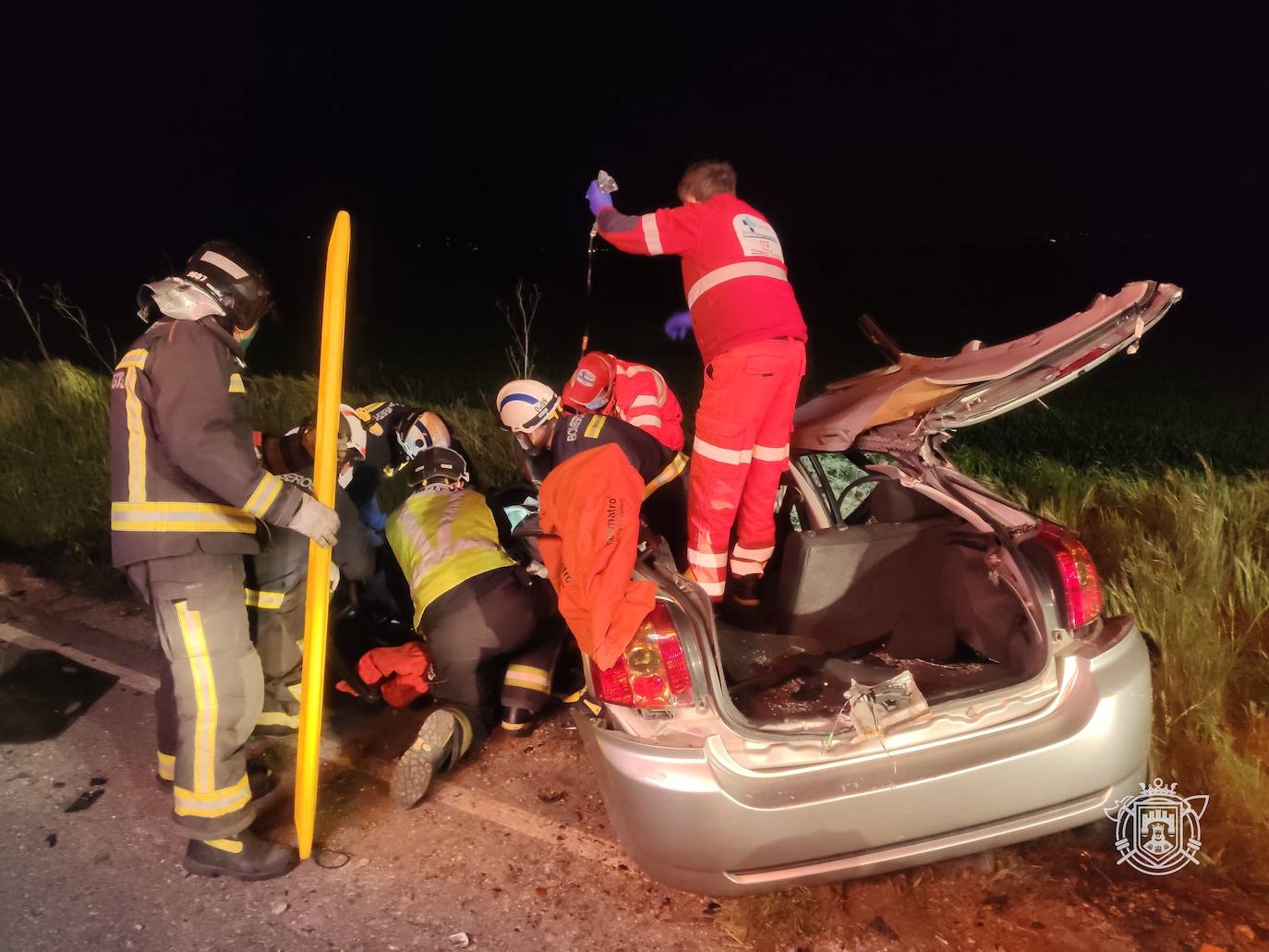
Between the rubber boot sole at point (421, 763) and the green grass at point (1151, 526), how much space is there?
258 centimetres

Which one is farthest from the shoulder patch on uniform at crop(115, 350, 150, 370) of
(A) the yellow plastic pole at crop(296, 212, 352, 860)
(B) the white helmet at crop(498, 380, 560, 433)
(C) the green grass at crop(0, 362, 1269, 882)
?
(C) the green grass at crop(0, 362, 1269, 882)

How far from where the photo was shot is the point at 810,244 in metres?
50.4

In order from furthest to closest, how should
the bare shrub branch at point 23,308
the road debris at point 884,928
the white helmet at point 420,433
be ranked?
the bare shrub branch at point 23,308 < the white helmet at point 420,433 < the road debris at point 884,928

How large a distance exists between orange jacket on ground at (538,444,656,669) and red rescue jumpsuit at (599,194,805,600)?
4.30 ft

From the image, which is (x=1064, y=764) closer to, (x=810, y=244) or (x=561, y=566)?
(x=561, y=566)

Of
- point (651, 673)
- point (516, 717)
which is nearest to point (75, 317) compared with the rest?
point (516, 717)

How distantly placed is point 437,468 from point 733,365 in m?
1.39

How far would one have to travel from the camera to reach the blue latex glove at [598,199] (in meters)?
4.40

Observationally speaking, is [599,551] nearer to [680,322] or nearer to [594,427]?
[594,427]

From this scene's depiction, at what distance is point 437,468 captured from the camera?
13.0 feet

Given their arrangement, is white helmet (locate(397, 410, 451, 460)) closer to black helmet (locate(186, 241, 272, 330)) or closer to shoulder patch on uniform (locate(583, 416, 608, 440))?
shoulder patch on uniform (locate(583, 416, 608, 440))

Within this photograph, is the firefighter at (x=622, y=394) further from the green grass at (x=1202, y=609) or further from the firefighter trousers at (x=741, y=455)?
the green grass at (x=1202, y=609)

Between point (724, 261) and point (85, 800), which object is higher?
point (724, 261)

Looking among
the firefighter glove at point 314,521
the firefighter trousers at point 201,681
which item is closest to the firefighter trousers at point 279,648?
the firefighter trousers at point 201,681
